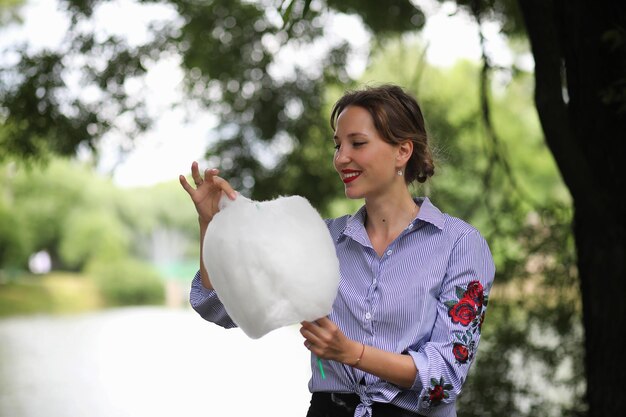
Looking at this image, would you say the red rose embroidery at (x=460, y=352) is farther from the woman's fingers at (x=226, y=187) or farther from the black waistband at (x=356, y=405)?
the woman's fingers at (x=226, y=187)

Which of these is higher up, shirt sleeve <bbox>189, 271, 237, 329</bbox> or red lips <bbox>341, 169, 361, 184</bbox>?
red lips <bbox>341, 169, 361, 184</bbox>

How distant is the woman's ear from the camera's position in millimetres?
1859

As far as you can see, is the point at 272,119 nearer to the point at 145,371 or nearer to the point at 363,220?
the point at 363,220

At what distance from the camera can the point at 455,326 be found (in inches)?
67.8

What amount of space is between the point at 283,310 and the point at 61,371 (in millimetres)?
10427

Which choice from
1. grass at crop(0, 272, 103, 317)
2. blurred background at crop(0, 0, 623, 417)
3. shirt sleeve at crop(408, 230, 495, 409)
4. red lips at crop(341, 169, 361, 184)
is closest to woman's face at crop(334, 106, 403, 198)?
red lips at crop(341, 169, 361, 184)

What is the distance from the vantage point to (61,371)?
1134 cm

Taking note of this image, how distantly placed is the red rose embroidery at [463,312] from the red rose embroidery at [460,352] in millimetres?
44

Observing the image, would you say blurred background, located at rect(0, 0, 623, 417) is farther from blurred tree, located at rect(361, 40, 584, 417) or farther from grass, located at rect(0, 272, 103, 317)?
grass, located at rect(0, 272, 103, 317)

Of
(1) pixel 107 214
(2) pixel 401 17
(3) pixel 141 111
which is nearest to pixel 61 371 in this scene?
(3) pixel 141 111

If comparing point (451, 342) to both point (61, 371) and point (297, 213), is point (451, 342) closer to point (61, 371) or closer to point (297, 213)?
point (297, 213)

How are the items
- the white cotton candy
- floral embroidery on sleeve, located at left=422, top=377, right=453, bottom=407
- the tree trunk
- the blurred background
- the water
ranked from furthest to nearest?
the water, the blurred background, the tree trunk, floral embroidery on sleeve, located at left=422, top=377, right=453, bottom=407, the white cotton candy

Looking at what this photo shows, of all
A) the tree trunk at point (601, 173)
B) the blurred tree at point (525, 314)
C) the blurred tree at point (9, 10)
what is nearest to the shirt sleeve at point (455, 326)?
the tree trunk at point (601, 173)

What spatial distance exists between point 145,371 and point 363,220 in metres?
9.59
